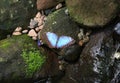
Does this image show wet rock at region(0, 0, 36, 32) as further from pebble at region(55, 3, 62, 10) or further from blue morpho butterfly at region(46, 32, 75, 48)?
blue morpho butterfly at region(46, 32, 75, 48)

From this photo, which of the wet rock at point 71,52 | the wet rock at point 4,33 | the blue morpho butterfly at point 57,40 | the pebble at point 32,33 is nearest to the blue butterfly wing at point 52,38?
the blue morpho butterfly at point 57,40

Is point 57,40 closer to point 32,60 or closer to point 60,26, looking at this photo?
point 60,26

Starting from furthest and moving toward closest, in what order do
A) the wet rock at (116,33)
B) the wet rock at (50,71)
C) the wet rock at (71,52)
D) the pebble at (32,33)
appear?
the pebble at (32,33)
the wet rock at (50,71)
the wet rock at (71,52)
the wet rock at (116,33)

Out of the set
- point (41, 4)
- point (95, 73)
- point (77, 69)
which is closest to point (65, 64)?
point (77, 69)

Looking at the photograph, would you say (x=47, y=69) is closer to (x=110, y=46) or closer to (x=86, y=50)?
(x=86, y=50)

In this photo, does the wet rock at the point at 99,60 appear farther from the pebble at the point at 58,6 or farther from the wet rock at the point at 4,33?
the wet rock at the point at 4,33
